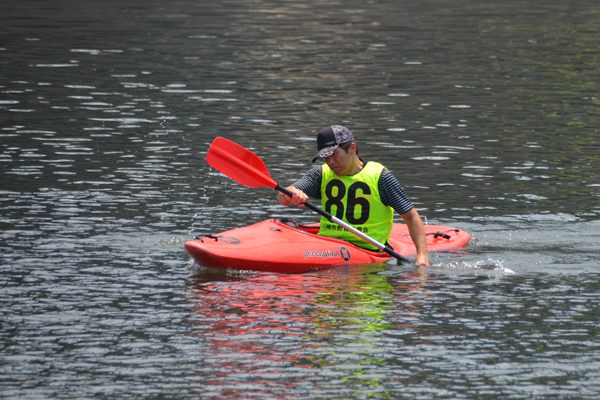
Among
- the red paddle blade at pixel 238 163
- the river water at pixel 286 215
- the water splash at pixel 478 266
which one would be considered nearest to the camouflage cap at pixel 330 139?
the red paddle blade at pixel 238 163

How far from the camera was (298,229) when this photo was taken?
29.8ft

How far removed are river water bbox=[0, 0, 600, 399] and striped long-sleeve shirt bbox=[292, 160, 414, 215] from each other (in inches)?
24.4

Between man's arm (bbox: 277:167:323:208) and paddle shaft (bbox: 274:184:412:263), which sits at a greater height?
man's arm (bbox: 277:167:323:208)

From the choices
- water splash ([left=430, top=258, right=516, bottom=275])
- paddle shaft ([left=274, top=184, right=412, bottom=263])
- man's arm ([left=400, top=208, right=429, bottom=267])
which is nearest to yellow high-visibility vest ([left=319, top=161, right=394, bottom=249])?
paddle shaft ([left=274, top=184, right=412, bottom=263])

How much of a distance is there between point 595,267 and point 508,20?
24.8 metres

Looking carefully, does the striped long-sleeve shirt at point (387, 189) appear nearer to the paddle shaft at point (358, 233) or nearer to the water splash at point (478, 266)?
the paddle shaft at point (358, 233)

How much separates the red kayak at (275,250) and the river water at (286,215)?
17 cm

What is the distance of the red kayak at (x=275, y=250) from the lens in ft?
27.9

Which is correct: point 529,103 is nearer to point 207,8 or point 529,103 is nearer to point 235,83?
point 235,83

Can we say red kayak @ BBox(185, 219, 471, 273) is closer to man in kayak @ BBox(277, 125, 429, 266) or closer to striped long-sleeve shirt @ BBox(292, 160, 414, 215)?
man in kayak @ BBox(277, 125, 429, 266)

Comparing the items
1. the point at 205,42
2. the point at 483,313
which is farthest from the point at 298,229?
the point at 205,42

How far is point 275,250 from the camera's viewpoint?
28.5 feet

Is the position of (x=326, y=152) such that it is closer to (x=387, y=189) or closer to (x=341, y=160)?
(x=341, y=160)

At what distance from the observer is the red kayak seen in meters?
8.50
